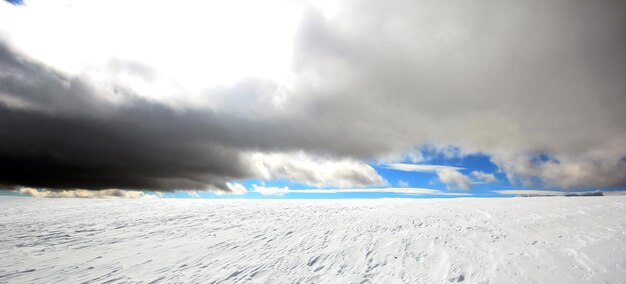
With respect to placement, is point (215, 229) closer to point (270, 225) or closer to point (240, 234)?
point (240, 234)

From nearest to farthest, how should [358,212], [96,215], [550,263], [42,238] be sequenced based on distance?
[550,263], [42,238], [96,215], [358,212]

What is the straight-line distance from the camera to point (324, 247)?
1115 cm

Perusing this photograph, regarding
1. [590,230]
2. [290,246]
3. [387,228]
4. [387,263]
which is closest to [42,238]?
[290,246]

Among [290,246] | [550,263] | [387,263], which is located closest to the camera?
[550,263]

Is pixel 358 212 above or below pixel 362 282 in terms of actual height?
above

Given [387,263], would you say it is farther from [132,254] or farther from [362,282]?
[132,254]

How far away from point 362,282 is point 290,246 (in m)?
4.27

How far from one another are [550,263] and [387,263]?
5.28 meters

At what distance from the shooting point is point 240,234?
13453 mm

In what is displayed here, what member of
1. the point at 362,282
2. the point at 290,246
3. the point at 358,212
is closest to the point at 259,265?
the point at 290,246

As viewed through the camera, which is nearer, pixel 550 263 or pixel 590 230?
pixel 550 263

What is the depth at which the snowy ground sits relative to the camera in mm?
8336

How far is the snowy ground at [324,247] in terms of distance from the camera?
27.3ft

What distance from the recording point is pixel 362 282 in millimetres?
7953
